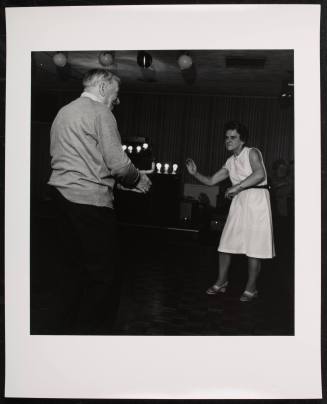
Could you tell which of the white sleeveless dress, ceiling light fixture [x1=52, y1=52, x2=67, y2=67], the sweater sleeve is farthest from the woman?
ceiling light fixture [x1=52, y1=52, x2=67, y2=67]

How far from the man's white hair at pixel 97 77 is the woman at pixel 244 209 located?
2.01ft

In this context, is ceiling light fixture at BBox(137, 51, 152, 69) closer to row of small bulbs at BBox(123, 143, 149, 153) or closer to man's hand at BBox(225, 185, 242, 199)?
row of small bulbs at BBox(123, 143, 149, 153)

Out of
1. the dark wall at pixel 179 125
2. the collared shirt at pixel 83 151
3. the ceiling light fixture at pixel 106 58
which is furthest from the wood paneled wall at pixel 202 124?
the ceiling light fixture at pixel 106 58

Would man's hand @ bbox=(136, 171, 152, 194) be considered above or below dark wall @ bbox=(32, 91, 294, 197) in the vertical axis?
below

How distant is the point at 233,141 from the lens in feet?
7.77

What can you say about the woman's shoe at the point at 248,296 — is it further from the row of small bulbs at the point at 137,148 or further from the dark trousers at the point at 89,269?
the row of small bulbs at the point at 137,148

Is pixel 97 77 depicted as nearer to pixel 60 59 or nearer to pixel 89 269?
pixel 60 59

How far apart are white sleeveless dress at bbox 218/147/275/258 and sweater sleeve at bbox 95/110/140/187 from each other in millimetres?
534

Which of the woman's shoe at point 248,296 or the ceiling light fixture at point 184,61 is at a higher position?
the ceiling light fixture at point 184,61

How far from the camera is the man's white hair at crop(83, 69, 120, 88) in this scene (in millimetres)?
2305

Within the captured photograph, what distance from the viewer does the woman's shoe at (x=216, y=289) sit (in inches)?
91.1

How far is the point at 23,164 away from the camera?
235 centimetres
